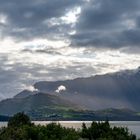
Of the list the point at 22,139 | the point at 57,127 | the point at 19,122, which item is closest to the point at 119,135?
the point at 57,127

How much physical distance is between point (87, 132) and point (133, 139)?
12368 mm

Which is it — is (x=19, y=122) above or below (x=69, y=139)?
above

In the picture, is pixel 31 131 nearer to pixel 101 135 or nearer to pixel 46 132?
pixel 46 132

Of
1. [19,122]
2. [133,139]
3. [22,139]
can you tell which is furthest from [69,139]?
[19,122]

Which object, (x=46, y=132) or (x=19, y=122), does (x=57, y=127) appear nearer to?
(x=46, y=132)

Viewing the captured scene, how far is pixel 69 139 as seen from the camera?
271 feet

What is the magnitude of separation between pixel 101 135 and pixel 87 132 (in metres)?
4.58

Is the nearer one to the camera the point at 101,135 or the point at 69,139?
the point at 69,139

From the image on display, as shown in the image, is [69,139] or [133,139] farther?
[133,139]

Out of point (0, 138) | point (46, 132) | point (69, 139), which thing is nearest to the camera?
point (69, 139)

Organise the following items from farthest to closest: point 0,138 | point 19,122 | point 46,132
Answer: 1. point 19,122
2. point 46,132
3. point 0,138

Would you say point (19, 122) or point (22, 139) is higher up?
point (19, 122)

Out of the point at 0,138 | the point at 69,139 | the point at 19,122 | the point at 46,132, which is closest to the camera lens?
the point at 69,139

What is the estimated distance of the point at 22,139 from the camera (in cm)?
9506
